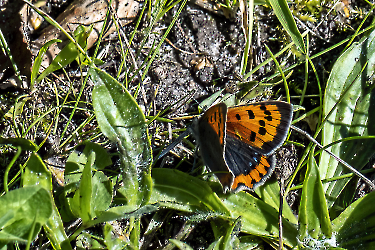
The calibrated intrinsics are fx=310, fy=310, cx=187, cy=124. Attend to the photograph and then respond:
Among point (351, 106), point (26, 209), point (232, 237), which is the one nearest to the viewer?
point (26, 209)

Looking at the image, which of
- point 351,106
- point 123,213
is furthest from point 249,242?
point 351,106

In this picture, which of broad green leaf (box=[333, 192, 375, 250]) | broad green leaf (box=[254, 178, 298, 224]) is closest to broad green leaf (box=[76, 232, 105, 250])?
broad green leaf (box=[254, 178, 298, 224])

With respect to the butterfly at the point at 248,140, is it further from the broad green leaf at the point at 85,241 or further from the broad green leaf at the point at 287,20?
the broad green leaf at the point at 85,241

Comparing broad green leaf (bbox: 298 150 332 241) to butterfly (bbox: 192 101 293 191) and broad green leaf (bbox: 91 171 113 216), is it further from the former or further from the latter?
broad green leaf (bbox: 91 171 113 216)

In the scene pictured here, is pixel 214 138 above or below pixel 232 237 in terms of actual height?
above

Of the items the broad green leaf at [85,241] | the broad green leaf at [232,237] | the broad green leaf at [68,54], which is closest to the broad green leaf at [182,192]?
the broad green leaf at [232,237]

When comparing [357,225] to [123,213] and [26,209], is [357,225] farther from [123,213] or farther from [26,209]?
[26,209]
